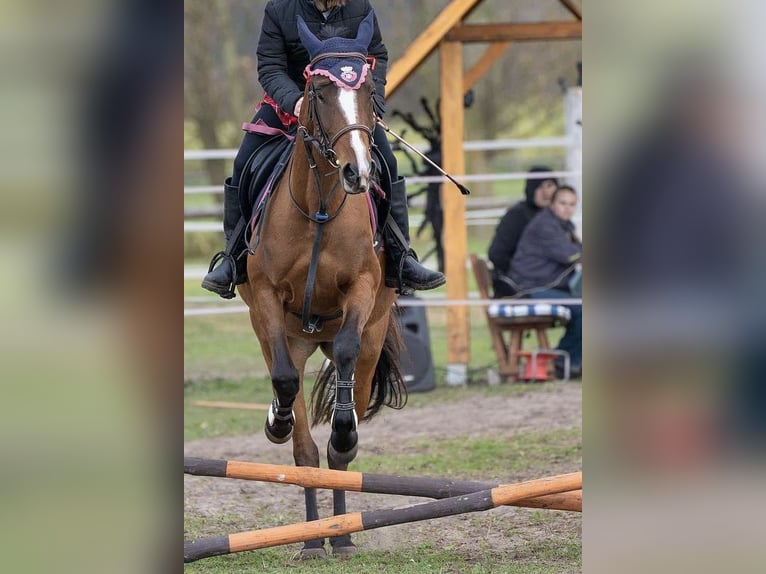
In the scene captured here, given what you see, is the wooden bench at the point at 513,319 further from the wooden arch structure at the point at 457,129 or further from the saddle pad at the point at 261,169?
the saddle pad at the point at 261,169

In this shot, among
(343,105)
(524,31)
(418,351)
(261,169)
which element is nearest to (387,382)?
(261,169)

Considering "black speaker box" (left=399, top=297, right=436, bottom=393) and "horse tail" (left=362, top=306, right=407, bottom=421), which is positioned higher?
"horse tail" (left=362, top=306, right=407, bottom=421)

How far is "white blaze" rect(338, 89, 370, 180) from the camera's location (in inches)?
172

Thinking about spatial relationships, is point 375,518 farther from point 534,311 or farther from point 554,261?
point 554,261

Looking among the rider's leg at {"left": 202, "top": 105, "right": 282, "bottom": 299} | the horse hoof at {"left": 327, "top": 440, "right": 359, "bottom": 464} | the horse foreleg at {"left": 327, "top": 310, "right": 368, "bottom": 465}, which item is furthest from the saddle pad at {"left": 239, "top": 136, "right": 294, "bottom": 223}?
the horse hoof at {"left": 327, "top": 440, "right": 359, "bottom": 464}

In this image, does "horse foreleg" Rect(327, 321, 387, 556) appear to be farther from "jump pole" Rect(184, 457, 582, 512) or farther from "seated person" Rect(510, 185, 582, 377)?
"seated person" Rect(510, 185, 582, 377)

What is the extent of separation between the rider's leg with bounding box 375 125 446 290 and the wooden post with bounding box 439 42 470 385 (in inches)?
197
